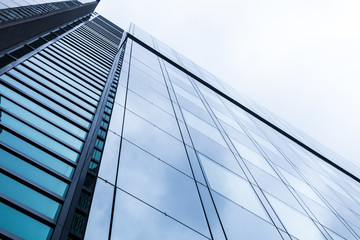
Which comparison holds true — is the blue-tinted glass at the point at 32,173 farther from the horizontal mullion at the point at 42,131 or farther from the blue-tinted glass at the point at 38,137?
the horizontal mullion at the point at 42,131

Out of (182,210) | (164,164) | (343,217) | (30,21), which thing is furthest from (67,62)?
(343,217)

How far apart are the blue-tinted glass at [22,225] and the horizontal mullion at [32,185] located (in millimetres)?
562

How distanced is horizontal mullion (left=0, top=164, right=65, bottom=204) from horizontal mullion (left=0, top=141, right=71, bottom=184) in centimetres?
46

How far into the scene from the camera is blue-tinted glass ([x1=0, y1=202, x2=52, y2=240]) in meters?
3.82

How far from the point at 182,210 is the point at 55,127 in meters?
3.19

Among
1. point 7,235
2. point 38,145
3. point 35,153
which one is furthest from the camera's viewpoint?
point 38,145

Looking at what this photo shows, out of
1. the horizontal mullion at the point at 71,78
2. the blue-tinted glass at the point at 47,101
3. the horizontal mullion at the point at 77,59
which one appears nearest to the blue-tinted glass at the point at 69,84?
the horizontal mullion at the point at 71,78

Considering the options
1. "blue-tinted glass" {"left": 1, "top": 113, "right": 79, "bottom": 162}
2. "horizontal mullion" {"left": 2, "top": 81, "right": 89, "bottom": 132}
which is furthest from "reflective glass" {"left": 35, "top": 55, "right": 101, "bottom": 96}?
"blue-tinted glass" {"left": 1, "top": 113, "right": 79, "bottom": 162}

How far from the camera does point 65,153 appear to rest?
19.4 feet

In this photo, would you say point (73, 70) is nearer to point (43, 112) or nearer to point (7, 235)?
point (43, 112)

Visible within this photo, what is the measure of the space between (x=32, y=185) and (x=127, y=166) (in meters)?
1.65

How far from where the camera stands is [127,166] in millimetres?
5715

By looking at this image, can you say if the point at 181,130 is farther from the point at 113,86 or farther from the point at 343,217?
the point at 343,217

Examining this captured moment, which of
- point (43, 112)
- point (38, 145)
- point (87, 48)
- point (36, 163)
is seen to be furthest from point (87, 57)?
point (36, 163)
